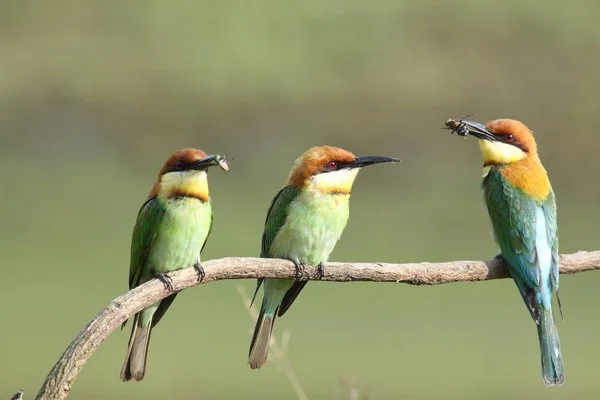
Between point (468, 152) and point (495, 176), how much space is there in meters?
7.52

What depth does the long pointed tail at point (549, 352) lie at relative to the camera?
3.13 metres

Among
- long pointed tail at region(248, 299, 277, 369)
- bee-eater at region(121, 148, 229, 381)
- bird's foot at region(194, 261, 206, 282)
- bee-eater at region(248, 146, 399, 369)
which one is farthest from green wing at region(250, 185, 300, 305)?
bird's foot at region(194, 261, 206, 282)

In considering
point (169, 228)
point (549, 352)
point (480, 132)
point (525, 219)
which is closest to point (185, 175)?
point (169, 228)

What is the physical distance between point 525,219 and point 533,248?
0.32ft

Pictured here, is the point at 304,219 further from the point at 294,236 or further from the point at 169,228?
the point at 169,228

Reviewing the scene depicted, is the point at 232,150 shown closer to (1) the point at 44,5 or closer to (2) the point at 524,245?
(1) the point at 44,5

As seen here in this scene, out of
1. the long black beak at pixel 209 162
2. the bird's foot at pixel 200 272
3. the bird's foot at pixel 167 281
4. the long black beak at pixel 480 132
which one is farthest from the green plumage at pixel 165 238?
the long black beak at pixel 480 132

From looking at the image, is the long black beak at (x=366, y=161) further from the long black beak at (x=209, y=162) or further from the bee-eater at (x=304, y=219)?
the long black beak at (x=209, y=162)

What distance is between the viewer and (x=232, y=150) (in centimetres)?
1070

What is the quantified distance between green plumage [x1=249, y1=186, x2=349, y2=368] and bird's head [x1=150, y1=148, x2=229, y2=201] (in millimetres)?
256

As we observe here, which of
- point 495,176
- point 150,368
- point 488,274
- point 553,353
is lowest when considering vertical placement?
point 150,368

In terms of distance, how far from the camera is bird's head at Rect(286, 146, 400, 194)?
3.31 meters

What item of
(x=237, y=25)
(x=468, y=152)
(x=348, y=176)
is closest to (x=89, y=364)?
(x=348, y=176)

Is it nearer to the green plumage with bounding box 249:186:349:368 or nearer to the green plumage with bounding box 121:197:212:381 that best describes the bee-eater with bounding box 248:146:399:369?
the green plumage with bounding box 249:186:349:368
